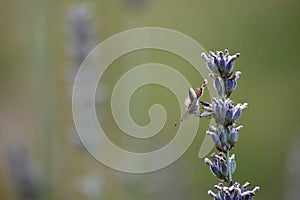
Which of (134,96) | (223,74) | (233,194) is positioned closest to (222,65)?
(223,74)

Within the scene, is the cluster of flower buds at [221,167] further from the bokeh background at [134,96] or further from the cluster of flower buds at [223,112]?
the bokeh background at [134,96]

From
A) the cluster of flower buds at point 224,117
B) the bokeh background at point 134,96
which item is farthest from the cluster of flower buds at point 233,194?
the bokeh background at point 134,96

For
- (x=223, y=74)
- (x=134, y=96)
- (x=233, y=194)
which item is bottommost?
(x=233, y=194)

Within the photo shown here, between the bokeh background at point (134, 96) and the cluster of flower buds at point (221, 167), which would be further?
the bokeh background at point (134, 96)

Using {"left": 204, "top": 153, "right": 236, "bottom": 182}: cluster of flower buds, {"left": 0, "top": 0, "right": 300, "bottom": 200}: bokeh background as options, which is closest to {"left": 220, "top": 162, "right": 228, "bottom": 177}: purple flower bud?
{"left": 204, "top": 153, "right": 236, "bottom": 182}: cluster of flower buds

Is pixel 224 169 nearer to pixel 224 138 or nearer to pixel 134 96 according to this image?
pixel 224 138

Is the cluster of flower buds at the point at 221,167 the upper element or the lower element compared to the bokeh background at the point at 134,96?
lower
